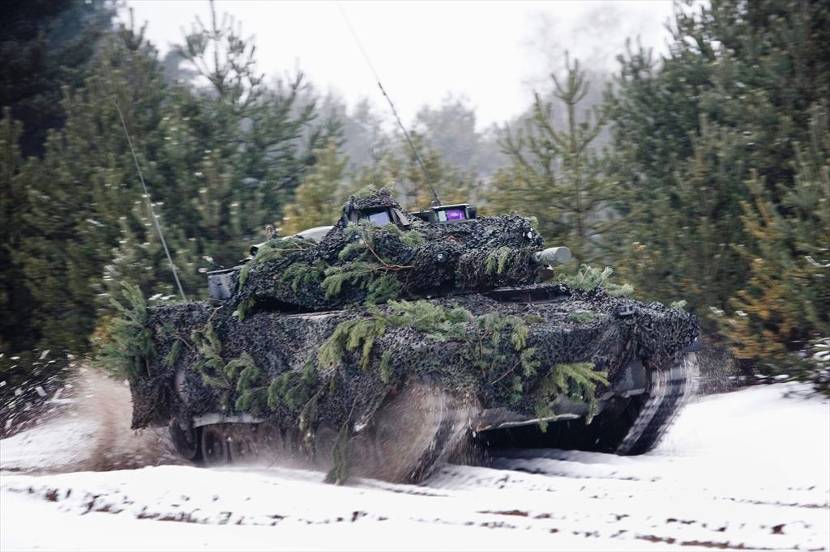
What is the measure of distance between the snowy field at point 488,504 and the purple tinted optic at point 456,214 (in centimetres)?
205

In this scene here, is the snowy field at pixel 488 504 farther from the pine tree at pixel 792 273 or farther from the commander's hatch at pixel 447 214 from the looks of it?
the commander's hatch at pixel 447 214

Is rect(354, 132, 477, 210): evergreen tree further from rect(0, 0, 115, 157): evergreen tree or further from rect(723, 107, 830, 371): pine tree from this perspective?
rect(0, 0, 115, 157): evergreen tree

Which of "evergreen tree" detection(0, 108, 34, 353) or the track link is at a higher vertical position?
"evergreen tree" detection(0, 108, 34, 353)

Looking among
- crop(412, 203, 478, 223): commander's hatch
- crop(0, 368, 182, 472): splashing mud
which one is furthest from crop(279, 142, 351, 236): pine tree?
crop(412, 203, 478, 223): commander's hatch

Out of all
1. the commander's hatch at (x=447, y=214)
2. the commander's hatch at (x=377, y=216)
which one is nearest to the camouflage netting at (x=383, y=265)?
the commander's hatch at (x=377, y=216)

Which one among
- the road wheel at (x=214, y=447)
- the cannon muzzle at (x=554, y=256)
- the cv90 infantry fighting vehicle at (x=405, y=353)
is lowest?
the road wheel at (x=214, y=447)

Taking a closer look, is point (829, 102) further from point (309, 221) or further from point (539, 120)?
point (309, 221)

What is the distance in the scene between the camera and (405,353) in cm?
612

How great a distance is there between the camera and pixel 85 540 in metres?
5.21

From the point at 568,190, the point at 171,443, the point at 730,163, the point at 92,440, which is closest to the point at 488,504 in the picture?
the point at 171,443

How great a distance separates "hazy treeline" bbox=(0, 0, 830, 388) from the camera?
10.4 meters

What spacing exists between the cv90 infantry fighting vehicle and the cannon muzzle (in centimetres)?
5

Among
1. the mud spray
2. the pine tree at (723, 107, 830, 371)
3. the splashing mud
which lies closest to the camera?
the mud spray

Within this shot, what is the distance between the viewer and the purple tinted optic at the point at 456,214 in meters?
8.54
